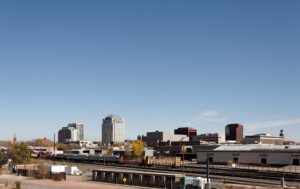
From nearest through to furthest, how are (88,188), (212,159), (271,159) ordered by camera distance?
(88,188) → (271,159) → (212,159)

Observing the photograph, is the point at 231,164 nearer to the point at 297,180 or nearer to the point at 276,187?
the point at 297,180

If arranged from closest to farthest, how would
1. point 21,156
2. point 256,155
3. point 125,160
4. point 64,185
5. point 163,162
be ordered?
point 64,185, point 256,155, point 163,162, point 125,160, point 21,156

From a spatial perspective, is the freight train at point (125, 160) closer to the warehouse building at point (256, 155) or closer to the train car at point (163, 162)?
the train car at point (163, 162)

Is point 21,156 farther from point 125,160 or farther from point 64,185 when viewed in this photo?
point 64,185

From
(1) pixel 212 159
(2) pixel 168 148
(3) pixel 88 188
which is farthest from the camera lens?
(2) pixel 168 148

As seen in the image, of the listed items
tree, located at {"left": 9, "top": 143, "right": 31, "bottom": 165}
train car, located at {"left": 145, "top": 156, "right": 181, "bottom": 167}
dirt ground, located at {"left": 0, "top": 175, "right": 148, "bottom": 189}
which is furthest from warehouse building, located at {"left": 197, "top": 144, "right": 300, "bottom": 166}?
tree, located at {"left": 9, "top": 143, "right": 31, "bottom": 165}

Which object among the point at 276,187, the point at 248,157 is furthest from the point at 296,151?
the point at 276,187

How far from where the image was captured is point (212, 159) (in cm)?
10781

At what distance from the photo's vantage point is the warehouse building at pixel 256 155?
8975 cm

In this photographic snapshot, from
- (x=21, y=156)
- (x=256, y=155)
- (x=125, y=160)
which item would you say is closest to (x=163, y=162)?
(x=125, y=160)

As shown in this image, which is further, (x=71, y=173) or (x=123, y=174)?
(x=71, y=173)

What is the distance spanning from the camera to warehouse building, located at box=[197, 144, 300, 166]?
89750 mm

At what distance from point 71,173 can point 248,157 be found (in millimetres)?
41301

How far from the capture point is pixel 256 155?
319 ft
